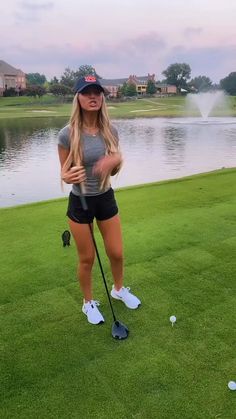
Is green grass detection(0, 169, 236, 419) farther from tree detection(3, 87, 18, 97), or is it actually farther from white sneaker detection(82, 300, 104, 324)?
tree detection(3, 87, 18, 97)

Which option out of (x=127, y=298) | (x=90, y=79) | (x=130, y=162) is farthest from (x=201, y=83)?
(x=90, y=79)

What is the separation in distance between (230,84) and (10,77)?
6311cm

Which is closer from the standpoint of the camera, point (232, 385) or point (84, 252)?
point (232, 385)

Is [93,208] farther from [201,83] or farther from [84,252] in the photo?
[201,83]

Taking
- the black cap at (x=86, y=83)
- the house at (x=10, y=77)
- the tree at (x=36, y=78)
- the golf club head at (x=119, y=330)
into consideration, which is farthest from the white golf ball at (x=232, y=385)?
the tree at (x=36, y=78)

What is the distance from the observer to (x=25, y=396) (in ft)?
9.92

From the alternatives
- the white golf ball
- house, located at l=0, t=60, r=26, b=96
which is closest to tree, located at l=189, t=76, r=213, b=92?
house, located at l=0, t=60, r=26, b=96

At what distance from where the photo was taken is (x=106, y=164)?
3479 mm

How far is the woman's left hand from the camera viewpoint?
348cm

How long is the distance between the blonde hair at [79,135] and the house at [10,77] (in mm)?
117908

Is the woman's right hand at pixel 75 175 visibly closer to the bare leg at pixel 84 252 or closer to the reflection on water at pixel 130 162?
the bare leg at pixel 84 252

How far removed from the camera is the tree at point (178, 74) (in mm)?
134625

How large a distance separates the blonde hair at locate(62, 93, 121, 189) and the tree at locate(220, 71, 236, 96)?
12111 cm

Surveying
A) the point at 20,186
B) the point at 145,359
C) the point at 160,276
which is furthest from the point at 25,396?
the point at 20,186
